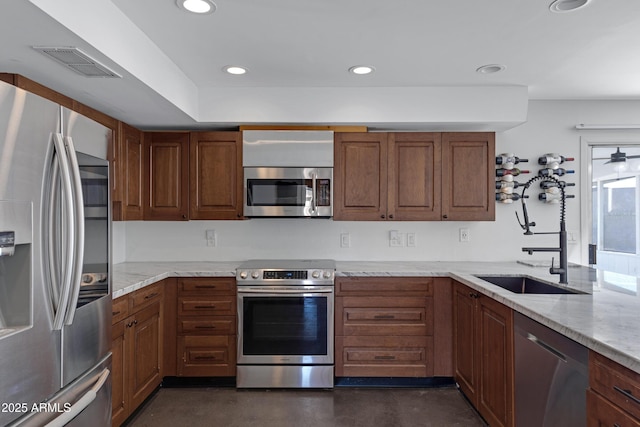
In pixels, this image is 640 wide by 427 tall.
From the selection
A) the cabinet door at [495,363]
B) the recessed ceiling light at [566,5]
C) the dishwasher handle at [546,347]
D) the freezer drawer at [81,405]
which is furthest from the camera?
the cabinet door at [495,363]

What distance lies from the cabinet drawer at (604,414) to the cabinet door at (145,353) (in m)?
2.41

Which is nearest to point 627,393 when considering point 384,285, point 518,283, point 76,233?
point 518,283

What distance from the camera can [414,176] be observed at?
329 cm

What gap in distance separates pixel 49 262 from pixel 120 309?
3.56 ft

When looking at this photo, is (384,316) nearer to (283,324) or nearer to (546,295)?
(283,324)

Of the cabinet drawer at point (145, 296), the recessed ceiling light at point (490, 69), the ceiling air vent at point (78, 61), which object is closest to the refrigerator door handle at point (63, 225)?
the ceiling air vent at point (78, 61)

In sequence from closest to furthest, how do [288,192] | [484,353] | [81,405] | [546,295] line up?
1. [81,405]
2. [546,295]
3. [484,353]
4. [288,192]

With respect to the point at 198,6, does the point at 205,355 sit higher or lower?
lower

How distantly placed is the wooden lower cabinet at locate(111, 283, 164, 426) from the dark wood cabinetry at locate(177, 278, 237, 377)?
0.54 ft

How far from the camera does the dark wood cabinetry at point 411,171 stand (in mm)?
3281

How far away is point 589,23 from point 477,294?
5.47 ft

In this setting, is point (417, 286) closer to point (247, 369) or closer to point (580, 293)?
point (580, 293)

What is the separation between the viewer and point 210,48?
245 centimetres

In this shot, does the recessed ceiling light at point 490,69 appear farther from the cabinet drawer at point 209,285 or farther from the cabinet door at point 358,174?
the cabinet drawer at point 209,285
